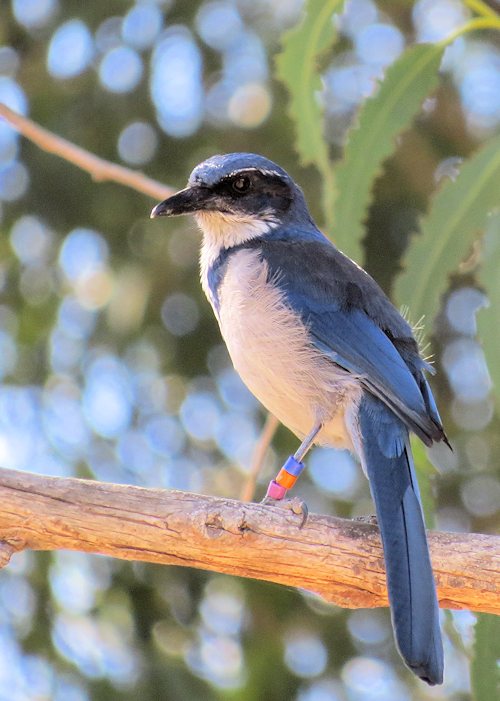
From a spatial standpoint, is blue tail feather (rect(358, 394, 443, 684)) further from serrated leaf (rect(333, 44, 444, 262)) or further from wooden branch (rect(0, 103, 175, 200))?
wooden branch (rect(0, 103, 175, 200))

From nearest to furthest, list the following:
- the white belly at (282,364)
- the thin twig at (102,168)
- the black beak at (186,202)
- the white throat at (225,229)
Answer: the white belly at (282,364) < the black beak at (186,202) < the white throat at (225,229) < the thin twig at (102,168)

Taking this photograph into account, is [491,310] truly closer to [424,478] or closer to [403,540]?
[424,478]

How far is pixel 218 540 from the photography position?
300 cm

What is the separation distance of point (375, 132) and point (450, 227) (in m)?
A: 0.42

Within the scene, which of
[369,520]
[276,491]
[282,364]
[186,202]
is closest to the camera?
[369,520]

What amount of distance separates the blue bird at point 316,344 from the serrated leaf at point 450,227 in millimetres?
283

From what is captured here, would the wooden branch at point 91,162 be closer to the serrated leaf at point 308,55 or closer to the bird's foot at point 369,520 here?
the serrated leaf at point 308,55

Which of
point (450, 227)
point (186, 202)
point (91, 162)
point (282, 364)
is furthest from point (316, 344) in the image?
point (91, 162)

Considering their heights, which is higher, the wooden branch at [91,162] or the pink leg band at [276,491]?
Answer: the wooden branch at [91,162]

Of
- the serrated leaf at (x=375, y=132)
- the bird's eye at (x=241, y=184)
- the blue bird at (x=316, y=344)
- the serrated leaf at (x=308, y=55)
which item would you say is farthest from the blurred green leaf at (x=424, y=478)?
the bird's eye at (x=241, y=184)

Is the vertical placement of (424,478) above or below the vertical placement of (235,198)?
below

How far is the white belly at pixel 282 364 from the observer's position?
11.3 ft

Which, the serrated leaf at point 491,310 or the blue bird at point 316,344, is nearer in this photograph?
the blue bird at point 316,344

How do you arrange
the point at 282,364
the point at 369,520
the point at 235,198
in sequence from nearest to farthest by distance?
the point at 369,520, the point at 282,364, the point at 235,198
